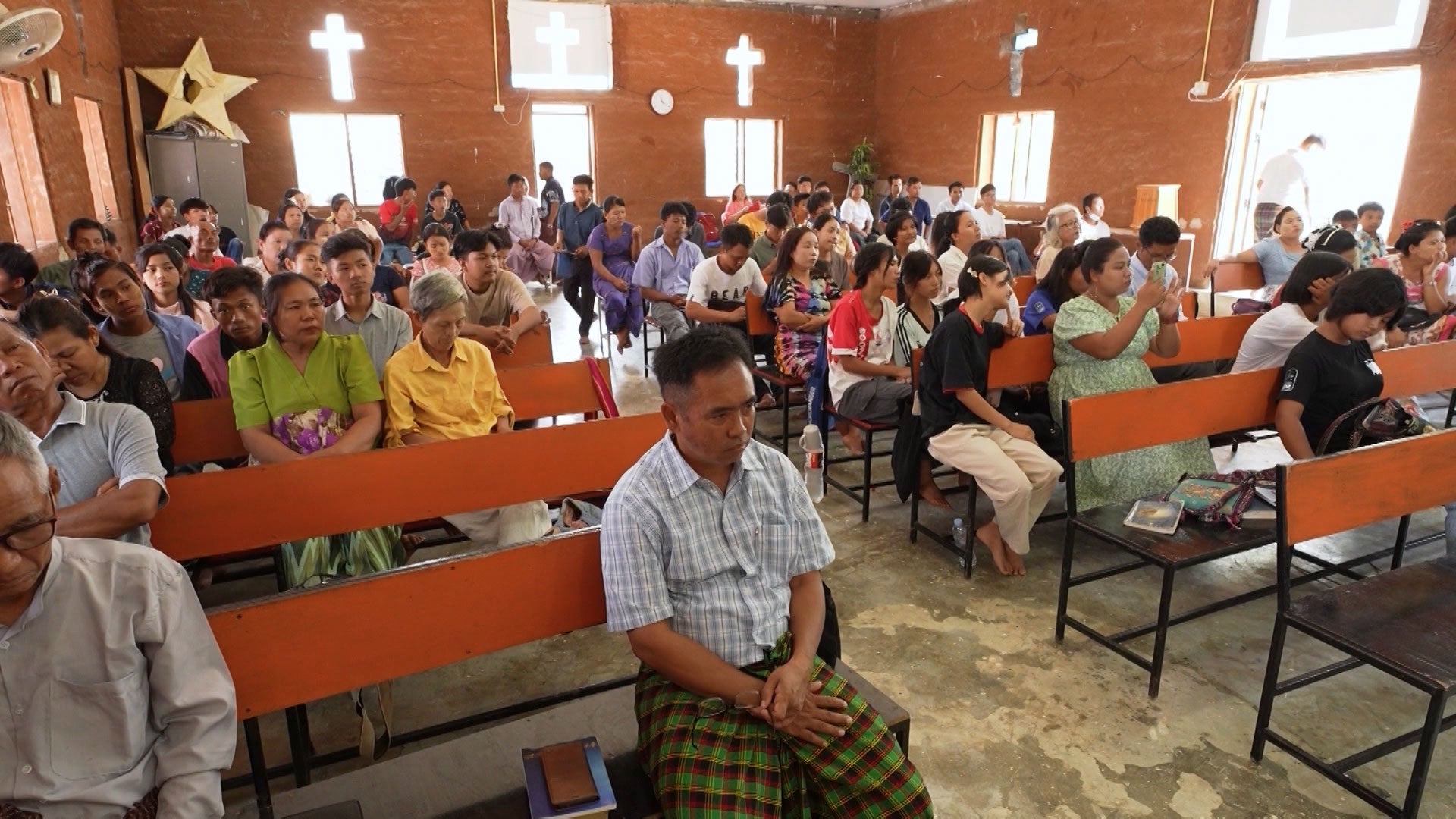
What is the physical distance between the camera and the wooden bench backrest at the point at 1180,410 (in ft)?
9.33

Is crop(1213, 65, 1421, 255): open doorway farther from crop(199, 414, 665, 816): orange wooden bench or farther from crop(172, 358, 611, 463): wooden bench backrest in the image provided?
crop(199, 414, 665, 816): orange wooden bench

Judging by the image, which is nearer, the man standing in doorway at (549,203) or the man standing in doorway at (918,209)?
the man standing in doorway at (549,203)

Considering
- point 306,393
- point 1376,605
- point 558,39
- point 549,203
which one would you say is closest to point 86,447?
point 306,393

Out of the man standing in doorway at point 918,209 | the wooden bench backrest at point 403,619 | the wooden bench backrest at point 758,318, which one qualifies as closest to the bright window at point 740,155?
the man standing in doorway at point 918,209

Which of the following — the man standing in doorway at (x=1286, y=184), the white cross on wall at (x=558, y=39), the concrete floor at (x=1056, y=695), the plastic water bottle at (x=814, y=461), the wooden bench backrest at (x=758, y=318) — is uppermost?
the white cross on wall at (x=558, y=39)

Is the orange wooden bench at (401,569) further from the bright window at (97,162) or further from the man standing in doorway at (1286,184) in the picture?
the bright window at (97,162)

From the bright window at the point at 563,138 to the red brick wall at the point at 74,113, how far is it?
5057 mm

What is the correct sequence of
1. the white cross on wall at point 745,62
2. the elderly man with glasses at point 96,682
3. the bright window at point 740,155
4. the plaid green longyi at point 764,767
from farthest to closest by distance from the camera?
the bright window at point 740,155 → the white cross on wall at point 745,62 → the plaid green longyi at point 764,767 → the elderly man with glasses at point 96,682

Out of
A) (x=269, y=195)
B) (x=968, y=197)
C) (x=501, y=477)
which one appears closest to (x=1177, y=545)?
(x=501, y=477)

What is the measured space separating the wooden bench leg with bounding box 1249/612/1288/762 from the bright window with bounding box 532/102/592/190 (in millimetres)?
11717

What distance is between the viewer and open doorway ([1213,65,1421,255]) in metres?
8.03

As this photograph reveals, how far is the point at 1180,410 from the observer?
306cm

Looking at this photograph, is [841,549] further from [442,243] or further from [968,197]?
[968,197]

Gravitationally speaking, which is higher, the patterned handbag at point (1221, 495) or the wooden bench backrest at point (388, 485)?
the wooden bench backrest at point (388, 485)
